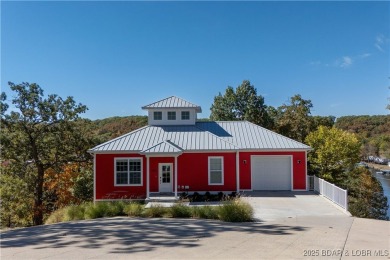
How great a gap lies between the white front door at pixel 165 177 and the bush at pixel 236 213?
27.4 ft

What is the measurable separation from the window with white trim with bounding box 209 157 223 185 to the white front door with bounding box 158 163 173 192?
243 centimetres

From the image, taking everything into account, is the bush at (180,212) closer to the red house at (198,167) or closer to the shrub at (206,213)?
the shrub at (206,213)

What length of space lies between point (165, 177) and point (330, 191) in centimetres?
932

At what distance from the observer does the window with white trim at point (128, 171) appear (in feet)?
67.2

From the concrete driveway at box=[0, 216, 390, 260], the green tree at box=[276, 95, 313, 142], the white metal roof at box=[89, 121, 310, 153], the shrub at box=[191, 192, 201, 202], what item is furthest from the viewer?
the green tree at box=[276, 95, 313, 142]

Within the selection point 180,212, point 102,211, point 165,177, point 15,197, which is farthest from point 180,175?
point 15,197

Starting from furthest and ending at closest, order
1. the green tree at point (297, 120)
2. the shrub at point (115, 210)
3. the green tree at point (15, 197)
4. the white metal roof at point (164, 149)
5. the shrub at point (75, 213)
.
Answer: the green tree at point (297, 120) → the green tree at point (15, 197) → the white metal roof at point (164, 149) → the shrub at point (75, 213) → the shrub at point (115, 210)

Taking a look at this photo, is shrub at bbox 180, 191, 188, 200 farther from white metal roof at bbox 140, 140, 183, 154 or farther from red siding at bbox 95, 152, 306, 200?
white metal roof at bbox 140, 140, 183, 154

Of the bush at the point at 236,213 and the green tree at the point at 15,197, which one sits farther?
the green tree at the point at 15,197

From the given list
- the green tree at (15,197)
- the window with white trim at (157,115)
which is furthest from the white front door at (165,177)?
the green tree at (15,197)

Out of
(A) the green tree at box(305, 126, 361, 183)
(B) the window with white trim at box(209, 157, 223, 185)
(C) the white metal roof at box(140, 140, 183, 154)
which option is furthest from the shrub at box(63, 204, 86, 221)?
(A) the green tree at box(305, 126, 361, 183)

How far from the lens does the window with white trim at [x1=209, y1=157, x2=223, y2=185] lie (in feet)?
67.1

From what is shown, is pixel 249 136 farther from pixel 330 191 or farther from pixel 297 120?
pixel 297 120

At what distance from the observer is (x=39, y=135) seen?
76.4ft
